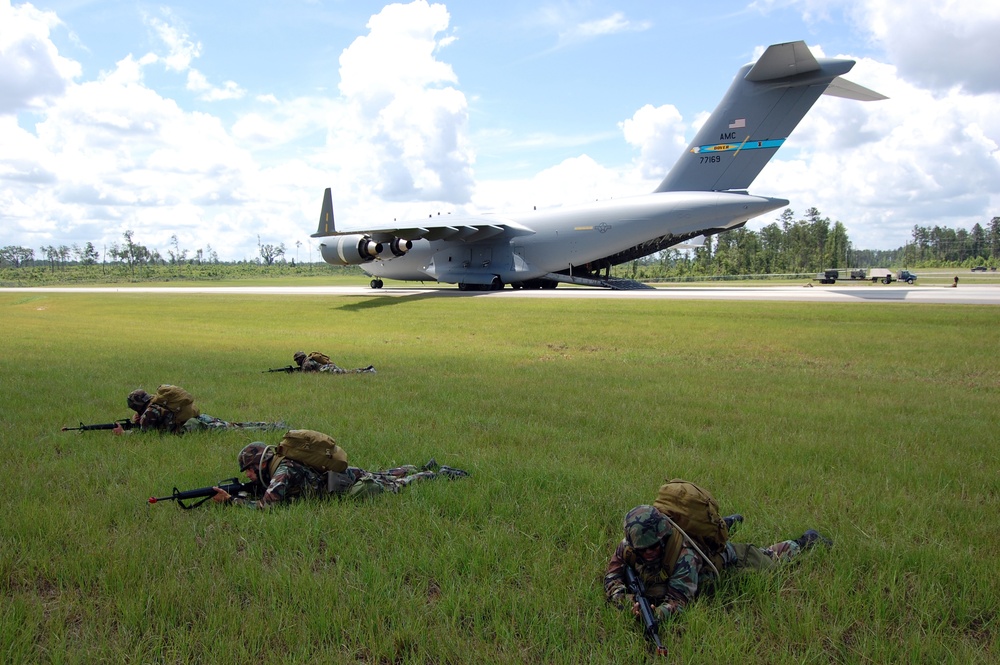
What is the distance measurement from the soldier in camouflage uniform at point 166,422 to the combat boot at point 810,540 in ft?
17.2

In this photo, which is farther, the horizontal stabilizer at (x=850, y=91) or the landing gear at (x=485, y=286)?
the landing gear at (x=485, y=286)

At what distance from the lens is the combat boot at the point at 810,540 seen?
12.9 ft

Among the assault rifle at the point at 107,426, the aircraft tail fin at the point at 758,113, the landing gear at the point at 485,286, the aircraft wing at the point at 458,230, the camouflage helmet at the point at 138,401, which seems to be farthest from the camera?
the landing gear at the point at 485,286

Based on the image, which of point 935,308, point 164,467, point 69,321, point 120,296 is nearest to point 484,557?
point 164,467

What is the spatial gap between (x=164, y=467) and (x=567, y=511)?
3.58 meters

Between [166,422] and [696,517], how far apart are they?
567cm

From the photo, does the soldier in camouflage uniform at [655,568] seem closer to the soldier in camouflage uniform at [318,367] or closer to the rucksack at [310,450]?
the rucksack at [310,450]

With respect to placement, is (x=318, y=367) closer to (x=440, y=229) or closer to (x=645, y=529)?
(x=645, y=529)

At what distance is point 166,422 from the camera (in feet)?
22.1

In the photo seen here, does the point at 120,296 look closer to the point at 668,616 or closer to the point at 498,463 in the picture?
the point at 498,463

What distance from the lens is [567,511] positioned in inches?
178

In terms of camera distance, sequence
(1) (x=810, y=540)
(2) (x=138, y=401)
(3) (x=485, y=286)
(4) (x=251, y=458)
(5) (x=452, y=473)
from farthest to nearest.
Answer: (3) (x=485, y=286)
(2) (x=138, y=401)
(5) (x=452, y=473)
(4) (x=251, y=458)
(1) (x=810, y=540)

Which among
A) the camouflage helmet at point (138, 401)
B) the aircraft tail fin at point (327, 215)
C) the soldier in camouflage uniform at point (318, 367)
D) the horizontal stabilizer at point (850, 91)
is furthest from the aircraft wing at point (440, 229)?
the camouflage helmet at point (138, 401)

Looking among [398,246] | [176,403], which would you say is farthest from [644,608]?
[398,246]
